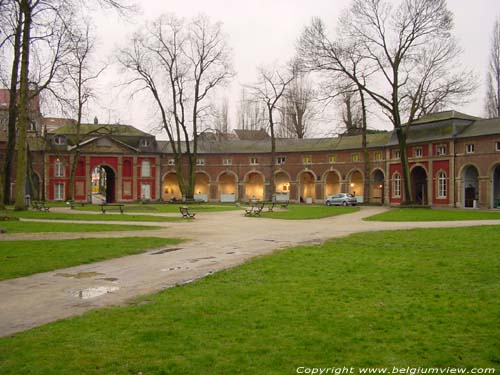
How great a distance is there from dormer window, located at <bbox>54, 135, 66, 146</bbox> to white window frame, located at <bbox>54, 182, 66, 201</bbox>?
5.04 m

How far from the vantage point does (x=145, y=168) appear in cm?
5916

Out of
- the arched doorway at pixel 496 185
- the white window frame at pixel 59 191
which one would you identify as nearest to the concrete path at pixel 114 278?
the arched doorway at pixel 496 185

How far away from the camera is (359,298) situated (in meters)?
7.34

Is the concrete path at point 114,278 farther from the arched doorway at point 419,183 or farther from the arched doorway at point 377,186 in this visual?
the arched doorway at point 377,186

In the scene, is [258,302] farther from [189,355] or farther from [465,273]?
[465,273]

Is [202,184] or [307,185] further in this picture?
[202,184]

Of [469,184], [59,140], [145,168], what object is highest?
[59,140]

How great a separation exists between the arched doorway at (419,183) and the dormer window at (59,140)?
135 feet

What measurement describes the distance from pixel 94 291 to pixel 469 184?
41.9m

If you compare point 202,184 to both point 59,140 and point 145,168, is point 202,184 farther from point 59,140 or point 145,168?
point 59,140

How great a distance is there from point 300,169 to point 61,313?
173 feet

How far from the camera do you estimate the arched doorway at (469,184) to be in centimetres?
4275

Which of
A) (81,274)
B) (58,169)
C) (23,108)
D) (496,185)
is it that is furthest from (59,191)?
(81,274)

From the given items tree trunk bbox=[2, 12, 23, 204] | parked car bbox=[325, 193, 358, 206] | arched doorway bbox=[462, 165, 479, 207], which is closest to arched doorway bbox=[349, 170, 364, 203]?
parked car bbox=[325, 193, 358, 206]
